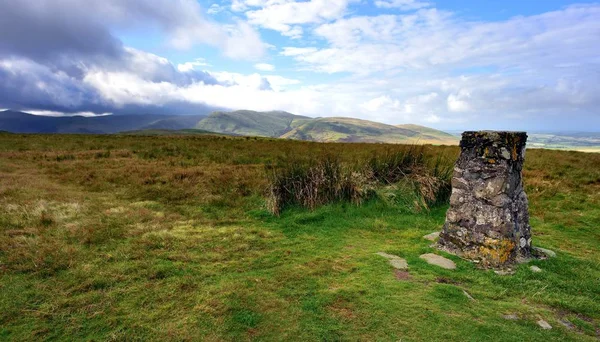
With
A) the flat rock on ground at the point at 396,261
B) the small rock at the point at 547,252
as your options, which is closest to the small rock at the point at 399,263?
the flat rock on ground at the point at 396,261

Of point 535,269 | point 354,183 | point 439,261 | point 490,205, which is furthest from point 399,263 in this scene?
point 354,183

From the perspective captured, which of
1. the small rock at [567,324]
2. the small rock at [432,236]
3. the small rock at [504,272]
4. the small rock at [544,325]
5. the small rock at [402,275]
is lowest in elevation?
the small rock at [567,324]

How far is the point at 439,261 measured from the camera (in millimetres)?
6426

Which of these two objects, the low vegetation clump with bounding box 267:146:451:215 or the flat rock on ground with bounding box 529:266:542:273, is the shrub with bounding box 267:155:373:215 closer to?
the low vegetation clump with bounding box 267:146:451:215

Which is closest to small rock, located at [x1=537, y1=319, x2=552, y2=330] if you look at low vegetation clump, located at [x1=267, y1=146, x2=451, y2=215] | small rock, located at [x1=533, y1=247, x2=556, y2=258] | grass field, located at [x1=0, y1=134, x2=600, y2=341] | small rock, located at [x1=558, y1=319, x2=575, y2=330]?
grass field, located at [x1=0, y1=134, x2=600, y2=341]

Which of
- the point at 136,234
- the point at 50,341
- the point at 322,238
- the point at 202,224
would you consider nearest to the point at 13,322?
the point at 50,341

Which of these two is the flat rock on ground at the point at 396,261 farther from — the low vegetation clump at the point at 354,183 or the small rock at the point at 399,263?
the low vegetation clump at the point at 354,183

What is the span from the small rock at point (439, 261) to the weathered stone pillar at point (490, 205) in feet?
1.55

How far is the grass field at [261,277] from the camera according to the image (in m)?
4.20

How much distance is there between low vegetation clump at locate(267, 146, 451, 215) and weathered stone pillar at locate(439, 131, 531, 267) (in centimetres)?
336

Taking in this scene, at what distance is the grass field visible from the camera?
420 centimetres

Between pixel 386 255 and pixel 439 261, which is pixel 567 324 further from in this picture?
pixel 386 255

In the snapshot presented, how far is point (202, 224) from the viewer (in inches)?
344

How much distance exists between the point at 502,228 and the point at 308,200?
5607 mm
